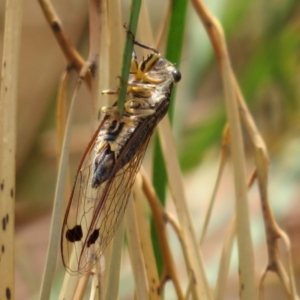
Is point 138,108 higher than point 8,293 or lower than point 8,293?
higher

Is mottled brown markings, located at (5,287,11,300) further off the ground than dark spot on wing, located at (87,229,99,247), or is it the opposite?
dark spot on wing, located at (87,229,99,247)

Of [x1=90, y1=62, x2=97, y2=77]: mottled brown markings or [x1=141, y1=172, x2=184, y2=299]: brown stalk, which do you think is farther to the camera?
[x1=141, y1=172, x2=184, y2=299]: brown stalk

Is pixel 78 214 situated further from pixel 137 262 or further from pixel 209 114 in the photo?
pixel 209 114

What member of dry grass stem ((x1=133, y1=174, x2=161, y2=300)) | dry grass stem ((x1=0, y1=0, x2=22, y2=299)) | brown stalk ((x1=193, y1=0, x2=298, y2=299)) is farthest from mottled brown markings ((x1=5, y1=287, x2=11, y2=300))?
brown stalk ((x1=193, y1=0, x2=298, y2=299))

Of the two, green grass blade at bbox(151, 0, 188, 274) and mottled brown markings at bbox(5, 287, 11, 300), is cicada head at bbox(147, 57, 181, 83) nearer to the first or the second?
green grass blade at bbox(151, 0, 188, 274)

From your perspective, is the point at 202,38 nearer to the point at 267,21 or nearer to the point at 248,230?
the point at 267,21

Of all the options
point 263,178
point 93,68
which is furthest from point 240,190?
point 93,68

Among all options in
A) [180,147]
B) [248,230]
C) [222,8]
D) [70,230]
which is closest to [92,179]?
[70,230]
